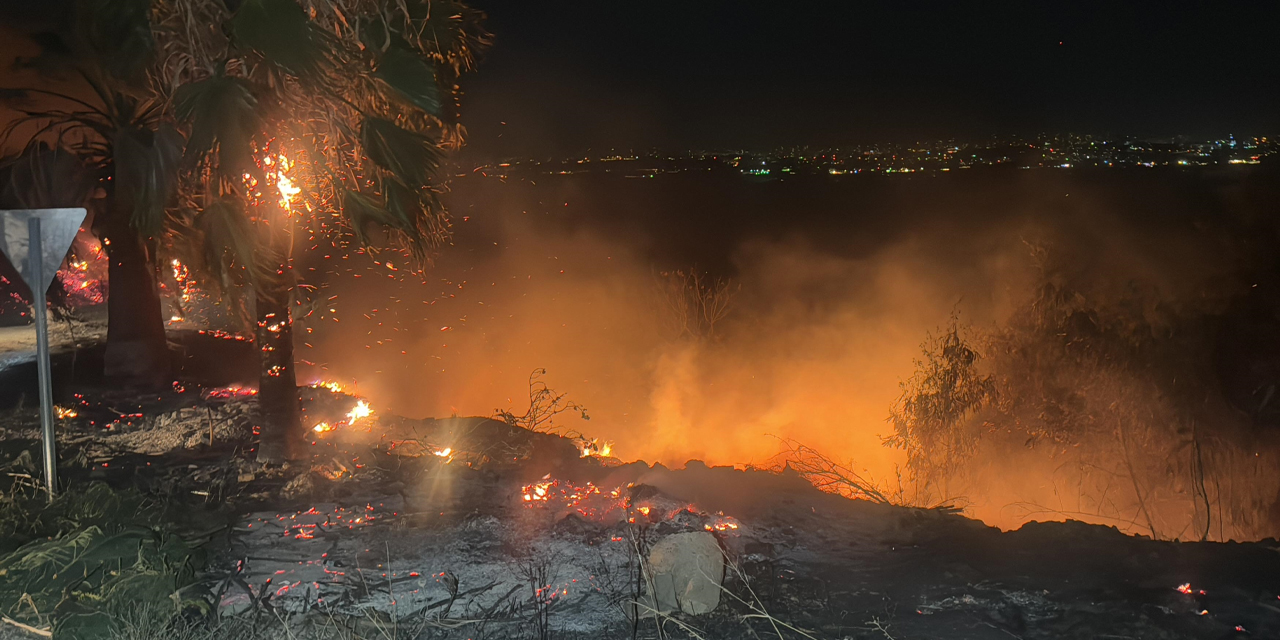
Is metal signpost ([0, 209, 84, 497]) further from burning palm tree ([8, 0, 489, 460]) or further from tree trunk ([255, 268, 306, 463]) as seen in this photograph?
tree trunk ([255, 268, 306, 463])

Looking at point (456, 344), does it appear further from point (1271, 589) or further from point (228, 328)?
point (1271, 589)

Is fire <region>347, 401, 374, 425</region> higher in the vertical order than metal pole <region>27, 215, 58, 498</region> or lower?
lower

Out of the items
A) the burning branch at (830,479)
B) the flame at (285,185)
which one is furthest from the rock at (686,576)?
the flame at (285,185)

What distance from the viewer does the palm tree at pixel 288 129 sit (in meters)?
5.90

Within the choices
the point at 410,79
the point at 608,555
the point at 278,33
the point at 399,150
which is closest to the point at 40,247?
the point at 278,33

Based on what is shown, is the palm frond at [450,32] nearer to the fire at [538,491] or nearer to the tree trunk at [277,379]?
the tree trunk at [277,379]

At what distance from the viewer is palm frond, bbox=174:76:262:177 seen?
584 cm

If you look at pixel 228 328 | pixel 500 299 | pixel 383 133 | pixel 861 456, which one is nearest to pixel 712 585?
pixel 383 133

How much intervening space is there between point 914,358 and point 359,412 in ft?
52.8

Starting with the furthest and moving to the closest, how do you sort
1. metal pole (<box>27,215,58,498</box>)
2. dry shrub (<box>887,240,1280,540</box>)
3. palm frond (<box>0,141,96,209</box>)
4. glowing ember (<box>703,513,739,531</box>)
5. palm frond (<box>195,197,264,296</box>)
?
dry shrub (<box>887,240,1280,540</box>), palm frond (<box>0,141,96,209</box>), palm frond (<box>195,197,264,296</box>), glowing ember (<box>703,513,739,531</box>), metal pole (<box>27,215,58,498</box>)

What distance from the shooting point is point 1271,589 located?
4.53 meters

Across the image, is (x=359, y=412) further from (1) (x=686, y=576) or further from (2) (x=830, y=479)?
(1) (x=686, y=576)

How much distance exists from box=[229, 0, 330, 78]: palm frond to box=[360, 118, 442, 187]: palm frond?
0.70 metres

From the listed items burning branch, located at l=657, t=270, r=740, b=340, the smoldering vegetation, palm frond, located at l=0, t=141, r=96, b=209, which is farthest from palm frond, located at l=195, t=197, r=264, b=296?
burning branch, located at l=657, t=270, r=740, b=340
